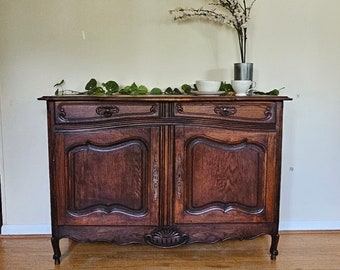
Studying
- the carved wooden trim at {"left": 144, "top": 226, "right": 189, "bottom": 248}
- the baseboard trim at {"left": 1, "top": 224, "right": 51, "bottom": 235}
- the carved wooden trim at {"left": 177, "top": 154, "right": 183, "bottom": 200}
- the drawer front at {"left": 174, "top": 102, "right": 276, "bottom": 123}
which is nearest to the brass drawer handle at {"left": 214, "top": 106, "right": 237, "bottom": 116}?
the drawer front at {"left": 174, "top": 102, "right": 276, "bottom": 123}

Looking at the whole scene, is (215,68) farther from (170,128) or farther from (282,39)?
(170,128)

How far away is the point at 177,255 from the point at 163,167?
1.92ft

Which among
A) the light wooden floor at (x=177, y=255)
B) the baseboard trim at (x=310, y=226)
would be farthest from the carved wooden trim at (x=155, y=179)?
the baseboard trim at (x=310, y=226)

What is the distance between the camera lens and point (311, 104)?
2654 mm

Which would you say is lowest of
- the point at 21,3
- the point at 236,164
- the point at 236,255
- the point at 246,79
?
the point at 236,255

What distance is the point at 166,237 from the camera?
2205 mm

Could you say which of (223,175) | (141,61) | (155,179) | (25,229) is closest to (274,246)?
(223,175)

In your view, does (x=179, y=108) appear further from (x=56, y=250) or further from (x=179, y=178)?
(x=56, y=250)

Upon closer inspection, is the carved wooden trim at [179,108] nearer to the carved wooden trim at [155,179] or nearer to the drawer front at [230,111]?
the drawer front at [230,111]

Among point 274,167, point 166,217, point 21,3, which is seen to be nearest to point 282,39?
point 274,167

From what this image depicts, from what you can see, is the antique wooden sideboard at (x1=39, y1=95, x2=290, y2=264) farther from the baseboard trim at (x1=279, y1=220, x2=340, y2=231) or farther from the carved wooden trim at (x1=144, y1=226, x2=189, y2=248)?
the baseboard trim at (x1=279, y1=220, x2=340, y2=231)

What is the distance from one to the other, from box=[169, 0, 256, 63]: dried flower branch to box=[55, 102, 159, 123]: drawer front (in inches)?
30.3

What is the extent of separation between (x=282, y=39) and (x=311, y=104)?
481mm

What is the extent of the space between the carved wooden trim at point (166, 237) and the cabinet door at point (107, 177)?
0.07 m
